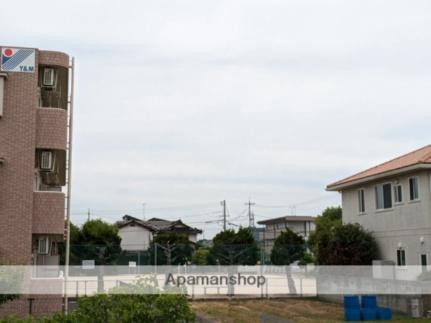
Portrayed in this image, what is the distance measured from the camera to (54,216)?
693 inches

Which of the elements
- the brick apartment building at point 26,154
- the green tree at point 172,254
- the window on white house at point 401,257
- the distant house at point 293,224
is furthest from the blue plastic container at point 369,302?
the distant house at point 293,224

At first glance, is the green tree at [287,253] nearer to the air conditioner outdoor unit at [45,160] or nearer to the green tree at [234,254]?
the green tree at [234,254]

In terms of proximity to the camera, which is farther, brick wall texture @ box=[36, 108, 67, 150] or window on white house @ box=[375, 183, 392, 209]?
window on white house @ box=[375, 183, 392, 209]

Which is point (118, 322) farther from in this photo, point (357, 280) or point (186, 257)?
point (186, 257)

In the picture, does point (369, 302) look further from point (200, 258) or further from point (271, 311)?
point (200, 258)

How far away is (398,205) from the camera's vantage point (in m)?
24.6

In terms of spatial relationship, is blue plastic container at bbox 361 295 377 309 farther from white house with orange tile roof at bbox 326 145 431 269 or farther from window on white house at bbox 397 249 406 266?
window on white house at bbox 397 249 406 266

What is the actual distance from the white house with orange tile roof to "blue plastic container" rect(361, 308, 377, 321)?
384 cm

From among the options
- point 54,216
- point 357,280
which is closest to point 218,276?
point 357,280

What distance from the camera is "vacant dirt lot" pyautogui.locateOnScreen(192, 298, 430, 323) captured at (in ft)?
65.7

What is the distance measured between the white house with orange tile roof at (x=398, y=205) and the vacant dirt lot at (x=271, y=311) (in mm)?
3535

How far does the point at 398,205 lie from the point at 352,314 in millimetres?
6368

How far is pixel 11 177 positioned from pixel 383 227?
51.7 ft

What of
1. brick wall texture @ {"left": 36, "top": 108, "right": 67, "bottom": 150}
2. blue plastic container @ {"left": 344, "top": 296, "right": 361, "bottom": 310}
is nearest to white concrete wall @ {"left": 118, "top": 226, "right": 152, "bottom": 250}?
blue plastic container @ {"left": 344, "top": 296, "right": 361, "bottom": 310}
